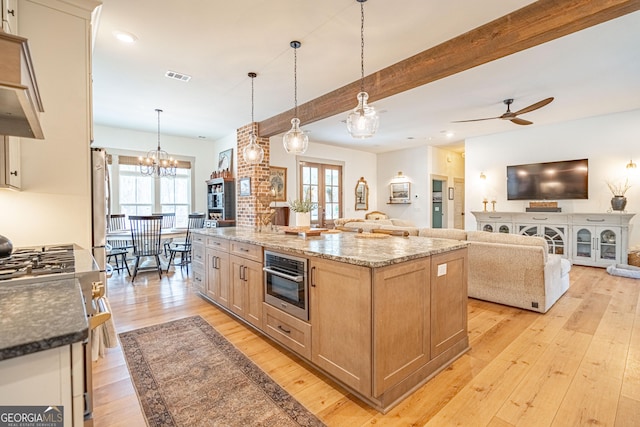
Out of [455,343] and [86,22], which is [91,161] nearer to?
[86,22]

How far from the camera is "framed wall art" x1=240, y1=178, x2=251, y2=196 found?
19.1ft

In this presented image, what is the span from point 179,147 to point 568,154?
8313mm

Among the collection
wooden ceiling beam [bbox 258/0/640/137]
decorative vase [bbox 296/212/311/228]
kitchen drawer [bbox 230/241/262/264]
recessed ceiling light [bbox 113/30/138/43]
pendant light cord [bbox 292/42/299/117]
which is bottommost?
kitchen drawer [bbox 230/241/262/264]

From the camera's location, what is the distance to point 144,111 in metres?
5.15

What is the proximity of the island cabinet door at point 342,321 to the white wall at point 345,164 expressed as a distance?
16.5 ft

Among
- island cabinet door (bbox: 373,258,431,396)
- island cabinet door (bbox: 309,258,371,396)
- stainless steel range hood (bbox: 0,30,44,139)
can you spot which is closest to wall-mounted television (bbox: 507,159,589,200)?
island cabinet door (bbox: 373,258,431,396)

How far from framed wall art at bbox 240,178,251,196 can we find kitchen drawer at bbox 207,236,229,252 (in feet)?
8.04

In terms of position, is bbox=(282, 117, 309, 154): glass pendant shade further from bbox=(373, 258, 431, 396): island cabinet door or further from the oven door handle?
bbox=(373, 258, 431, 396): island cabinet door

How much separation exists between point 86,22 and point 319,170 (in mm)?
5934

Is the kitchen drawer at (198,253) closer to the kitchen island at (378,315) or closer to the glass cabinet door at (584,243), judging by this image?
the kitchen island at (378,315)

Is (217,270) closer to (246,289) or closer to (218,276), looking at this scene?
(218,276)

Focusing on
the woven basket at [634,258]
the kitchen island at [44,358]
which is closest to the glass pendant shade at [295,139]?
the kitchen island at [44,358]

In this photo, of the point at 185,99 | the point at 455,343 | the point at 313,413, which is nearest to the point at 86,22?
the point at 185,99

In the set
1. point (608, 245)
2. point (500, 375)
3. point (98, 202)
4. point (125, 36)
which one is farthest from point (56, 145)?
point (608, 245)
